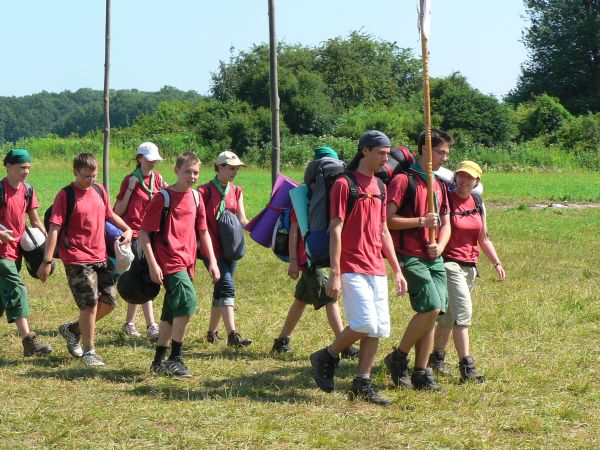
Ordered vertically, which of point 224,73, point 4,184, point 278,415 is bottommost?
point 278,415

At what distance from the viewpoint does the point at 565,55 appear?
76000 mm

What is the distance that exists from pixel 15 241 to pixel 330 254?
9.96ft

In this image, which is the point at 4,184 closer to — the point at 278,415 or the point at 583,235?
the point at 278,415

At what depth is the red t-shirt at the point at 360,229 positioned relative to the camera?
6.46 meters

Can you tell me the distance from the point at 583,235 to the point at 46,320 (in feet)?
38.0

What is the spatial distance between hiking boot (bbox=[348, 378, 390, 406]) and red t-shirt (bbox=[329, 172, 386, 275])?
0.77 meters

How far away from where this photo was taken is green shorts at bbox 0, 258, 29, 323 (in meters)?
8.12

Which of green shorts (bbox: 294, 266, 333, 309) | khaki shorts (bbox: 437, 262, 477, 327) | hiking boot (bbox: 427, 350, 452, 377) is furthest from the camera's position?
green shorts (bbox: 294, 266, 333, 309)

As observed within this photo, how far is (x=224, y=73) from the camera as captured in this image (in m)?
65.8

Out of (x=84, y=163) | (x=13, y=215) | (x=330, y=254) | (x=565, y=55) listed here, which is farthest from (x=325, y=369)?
(x=565, y=55)

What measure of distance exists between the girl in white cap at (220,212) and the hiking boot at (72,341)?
1.25 metres

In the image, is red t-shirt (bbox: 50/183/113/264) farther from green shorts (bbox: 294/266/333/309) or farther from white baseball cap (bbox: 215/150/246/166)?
green shorts (bbox: 294/266/333/309)

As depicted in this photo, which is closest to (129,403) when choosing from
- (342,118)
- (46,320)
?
(46,320)

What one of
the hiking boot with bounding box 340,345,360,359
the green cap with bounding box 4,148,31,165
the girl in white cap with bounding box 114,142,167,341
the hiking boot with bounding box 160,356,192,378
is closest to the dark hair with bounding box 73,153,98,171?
the green cap with bounding box 4,148,31,165
